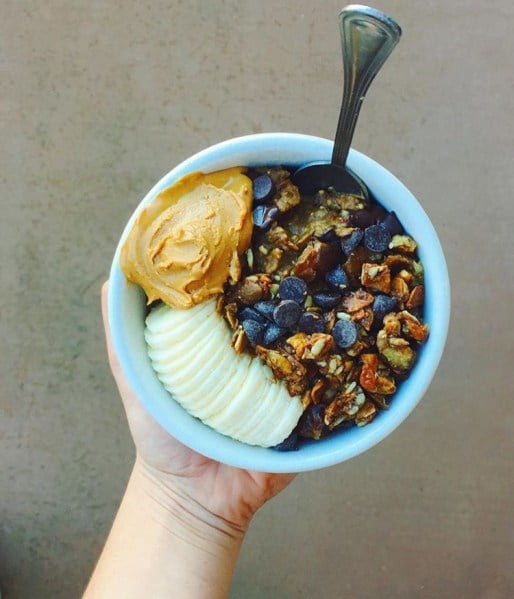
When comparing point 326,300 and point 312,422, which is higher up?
point 326,300

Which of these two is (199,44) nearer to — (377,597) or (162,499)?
(162,499)

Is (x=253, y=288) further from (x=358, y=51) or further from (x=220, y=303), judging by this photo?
(x=358, y=51)

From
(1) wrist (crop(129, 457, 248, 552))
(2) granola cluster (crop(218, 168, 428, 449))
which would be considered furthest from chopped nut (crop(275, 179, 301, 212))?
(1) wrist (crop(129, 457, 248, 552))

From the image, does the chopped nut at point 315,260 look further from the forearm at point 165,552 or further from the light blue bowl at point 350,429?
the forearm at point 165,552

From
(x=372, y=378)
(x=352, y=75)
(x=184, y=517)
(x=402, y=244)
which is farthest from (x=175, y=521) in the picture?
(x=352, y=75)

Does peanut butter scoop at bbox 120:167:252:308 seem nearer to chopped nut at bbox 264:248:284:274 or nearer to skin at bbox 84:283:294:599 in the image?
chopped nut at bbox 264:248:284:274

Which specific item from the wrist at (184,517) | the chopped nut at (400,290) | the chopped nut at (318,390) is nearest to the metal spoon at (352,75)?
the chopped nut at (400,290)

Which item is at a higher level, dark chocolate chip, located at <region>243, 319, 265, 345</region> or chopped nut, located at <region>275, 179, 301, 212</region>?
chopped nut, located at <region>275, 179, 301, 212</region>
